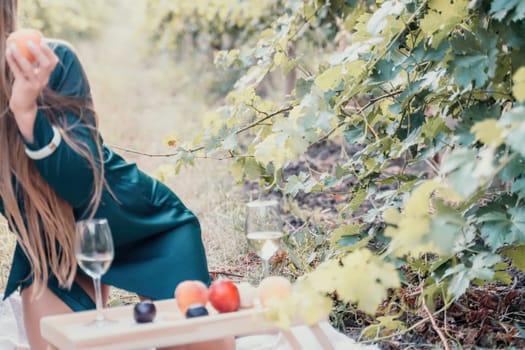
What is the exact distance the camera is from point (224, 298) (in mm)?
2244

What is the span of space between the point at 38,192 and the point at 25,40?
0.45 meters

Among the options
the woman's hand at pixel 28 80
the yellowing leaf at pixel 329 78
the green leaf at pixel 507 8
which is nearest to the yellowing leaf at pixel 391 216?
the green leaf at pixel 507 8

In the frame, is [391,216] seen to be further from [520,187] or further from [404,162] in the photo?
[404,162]

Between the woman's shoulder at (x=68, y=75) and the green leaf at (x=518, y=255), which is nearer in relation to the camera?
the woman's shoulder at (x=68, y=75)

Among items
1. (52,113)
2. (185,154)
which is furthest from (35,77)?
(185,154)

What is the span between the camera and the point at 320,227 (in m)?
4.02

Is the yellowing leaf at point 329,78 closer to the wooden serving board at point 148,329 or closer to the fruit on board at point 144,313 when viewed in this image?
the wooden serving board at point 148,329

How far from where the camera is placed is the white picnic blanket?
9.81 feet

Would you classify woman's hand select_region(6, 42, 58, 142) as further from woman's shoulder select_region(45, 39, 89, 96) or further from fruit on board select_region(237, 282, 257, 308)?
fruit on board select_region(237, 282, 257, 308)

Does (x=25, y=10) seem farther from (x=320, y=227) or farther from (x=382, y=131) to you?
(x=382, y=131)

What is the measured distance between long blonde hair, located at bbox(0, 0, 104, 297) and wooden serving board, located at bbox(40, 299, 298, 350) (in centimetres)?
32

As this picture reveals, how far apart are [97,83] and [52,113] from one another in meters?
9.19

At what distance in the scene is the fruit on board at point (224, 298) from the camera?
7.37 ft

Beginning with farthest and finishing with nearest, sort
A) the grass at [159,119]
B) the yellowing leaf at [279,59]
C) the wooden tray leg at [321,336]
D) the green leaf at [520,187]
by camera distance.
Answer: the grass at [159,119], the yellowing leaf at [279,59], the green leaf at [520,187], the wooden tray leg at [321,336]
